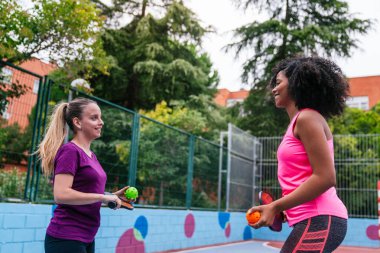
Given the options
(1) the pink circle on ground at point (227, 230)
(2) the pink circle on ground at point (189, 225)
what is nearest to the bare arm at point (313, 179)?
(2) the pink circle on ground at point (189, 225)

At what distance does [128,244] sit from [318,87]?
17.6 ft

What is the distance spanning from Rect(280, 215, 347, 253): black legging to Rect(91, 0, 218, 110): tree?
47.4 ft

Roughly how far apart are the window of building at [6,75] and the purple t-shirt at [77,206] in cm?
301

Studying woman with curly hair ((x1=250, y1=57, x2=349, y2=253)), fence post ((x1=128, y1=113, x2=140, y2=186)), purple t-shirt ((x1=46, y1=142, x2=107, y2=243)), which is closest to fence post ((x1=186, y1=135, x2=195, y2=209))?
fence post ((x1=128, y1=113, x2=140, y2=186))

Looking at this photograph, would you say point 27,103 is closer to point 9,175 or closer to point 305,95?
point 9,175

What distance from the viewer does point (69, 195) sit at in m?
2.12

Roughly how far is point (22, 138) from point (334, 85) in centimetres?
419

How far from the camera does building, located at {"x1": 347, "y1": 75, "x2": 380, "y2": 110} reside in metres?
31.8

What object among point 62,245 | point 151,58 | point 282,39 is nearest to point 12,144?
point 62,245

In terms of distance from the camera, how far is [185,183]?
8820 millimetres

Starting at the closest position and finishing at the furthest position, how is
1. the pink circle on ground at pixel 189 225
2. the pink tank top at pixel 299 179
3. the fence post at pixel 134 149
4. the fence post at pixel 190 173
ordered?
the pink tank top at pixel 299 179, the fence post at pixel 134 149, the pink circle on ground at pixel 189 225, the fence post at pixel 190 173

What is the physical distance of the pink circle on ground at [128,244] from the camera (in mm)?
6355

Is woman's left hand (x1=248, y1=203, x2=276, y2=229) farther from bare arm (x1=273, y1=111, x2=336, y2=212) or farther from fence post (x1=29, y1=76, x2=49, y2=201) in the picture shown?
fence post (x1=29, y1=76, x2=49, y2=201)

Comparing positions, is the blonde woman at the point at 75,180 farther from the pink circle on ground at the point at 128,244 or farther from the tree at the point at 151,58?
the tree at the point at 151,58
